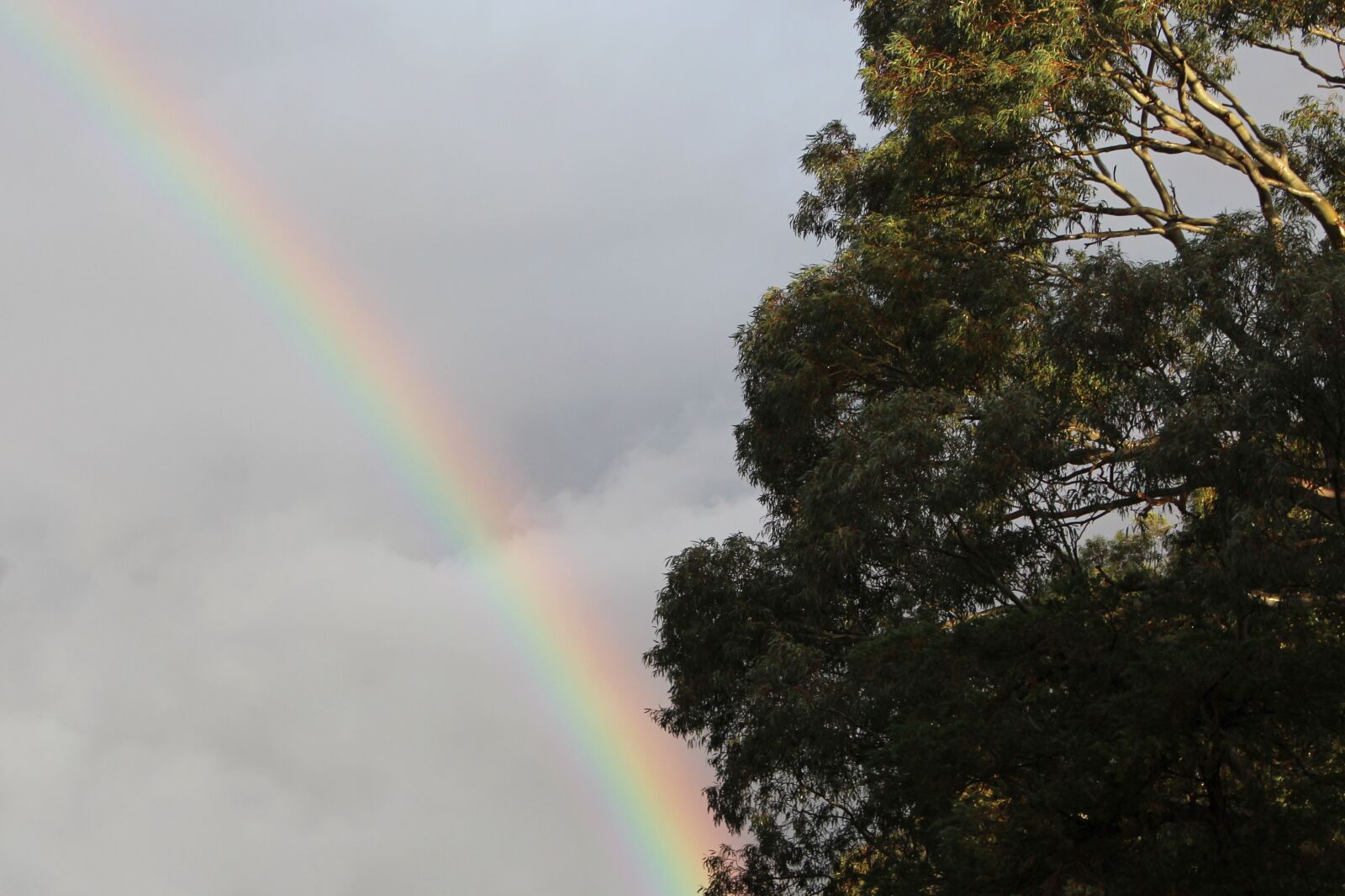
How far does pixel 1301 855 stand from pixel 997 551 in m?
3.84

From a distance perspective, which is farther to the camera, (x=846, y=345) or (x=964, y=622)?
(x=846, y=345)

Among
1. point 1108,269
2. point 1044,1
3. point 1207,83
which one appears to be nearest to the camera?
point 1108,269

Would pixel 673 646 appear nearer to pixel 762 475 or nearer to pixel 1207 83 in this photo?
pixel 762 475

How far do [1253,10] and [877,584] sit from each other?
309 inches

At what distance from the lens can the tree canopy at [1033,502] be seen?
37.6ft

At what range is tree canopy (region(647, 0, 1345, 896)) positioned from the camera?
37.6 feet

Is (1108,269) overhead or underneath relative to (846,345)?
underneath

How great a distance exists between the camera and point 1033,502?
13.2 meters

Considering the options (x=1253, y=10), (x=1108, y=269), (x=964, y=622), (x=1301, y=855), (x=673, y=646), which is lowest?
(x=1301, y=855)

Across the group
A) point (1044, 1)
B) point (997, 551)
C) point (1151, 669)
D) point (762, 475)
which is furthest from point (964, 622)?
point (1044, 1)

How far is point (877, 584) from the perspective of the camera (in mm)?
15906

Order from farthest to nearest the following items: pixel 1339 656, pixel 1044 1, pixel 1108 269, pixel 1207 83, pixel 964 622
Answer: pixel 1207 83 < pixel 1044 1 < pixel 964 622 < pixel 1108 269 < pixel 1339 656

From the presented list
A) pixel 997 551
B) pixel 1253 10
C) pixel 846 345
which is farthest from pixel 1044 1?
pixel 997 551

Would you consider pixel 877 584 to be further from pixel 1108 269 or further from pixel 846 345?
pixel 1108 269
